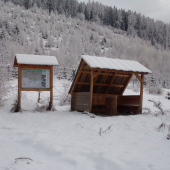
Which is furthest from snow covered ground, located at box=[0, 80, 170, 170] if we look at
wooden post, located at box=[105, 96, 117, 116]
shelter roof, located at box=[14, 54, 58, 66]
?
shelter roof, located at box=[14, 54, 58, 66]

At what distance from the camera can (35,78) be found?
10242mm

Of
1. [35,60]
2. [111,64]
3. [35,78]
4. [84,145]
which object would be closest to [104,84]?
[111,64]

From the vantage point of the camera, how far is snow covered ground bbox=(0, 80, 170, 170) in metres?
3.75

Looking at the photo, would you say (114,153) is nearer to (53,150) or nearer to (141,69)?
(53,150)

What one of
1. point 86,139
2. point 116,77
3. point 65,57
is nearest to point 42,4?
point 65,57

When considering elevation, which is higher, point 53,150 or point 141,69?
point 141,69

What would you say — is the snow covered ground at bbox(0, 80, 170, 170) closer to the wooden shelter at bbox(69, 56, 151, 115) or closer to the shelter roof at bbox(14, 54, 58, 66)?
the wooden shelter at bbox(69, 56, 151, 115)

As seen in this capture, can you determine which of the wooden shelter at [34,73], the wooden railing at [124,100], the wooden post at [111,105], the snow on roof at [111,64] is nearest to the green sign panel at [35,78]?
the wooden shelter at [34,73]

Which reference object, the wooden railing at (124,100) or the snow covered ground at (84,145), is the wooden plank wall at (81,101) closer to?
the wooden railing at (124,100)

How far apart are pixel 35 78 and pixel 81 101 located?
2.58m

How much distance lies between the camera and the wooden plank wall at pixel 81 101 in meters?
9.80

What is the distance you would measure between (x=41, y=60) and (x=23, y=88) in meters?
1.65

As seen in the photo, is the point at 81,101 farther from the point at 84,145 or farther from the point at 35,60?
the point at 84,145

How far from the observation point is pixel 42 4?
8512 centimetres
